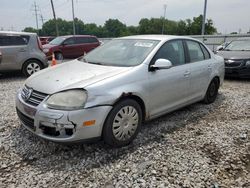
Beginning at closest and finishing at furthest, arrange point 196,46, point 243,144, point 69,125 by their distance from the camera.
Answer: point 69,125 → point 243,144 → point 196,46

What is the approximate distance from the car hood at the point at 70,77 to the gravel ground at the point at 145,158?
2.75 feet

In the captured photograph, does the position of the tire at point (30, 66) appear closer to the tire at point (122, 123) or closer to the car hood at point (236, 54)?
the tire at point (122, 123)

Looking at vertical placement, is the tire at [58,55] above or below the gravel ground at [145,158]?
above

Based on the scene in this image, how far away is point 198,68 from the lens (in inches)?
183

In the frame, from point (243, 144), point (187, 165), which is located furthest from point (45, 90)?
point (243, 144)

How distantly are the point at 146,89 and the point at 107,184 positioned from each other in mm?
1438

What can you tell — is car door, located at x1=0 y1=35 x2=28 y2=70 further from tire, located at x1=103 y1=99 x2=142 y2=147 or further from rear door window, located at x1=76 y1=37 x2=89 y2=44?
rear door window, located at x1=76 y1=37 x2=89 y2=44

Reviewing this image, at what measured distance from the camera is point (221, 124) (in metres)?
4.32

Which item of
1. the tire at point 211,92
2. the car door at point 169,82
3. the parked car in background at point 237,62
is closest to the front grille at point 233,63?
the parked car in background at point 237,62

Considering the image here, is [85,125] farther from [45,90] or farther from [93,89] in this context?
[45,90]

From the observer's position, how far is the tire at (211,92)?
5338mm

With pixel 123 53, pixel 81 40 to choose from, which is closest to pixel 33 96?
pixel 123 53

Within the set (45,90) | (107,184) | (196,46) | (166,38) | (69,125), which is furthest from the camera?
(196,46)

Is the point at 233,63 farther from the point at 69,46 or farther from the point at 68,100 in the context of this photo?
the point at 69,46
